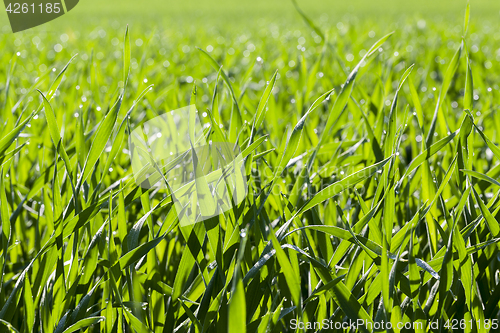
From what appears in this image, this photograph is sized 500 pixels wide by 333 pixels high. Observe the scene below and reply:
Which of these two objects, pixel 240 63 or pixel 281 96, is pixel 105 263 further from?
pixel 240 63

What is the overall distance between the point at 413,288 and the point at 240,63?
1649 millimetres

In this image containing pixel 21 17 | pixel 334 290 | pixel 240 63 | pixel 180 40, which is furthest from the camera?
pixel 180 40

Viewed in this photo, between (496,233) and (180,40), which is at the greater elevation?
(180,40)

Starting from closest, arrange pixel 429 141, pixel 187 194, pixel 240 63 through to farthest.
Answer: pixel 187 194
pixel 429 141
pixel 240 63

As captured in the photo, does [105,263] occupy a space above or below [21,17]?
below

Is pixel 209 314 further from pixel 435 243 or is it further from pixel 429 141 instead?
pixel 429 141

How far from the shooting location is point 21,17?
104cm

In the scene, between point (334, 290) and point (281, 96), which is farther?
point (281, 96)

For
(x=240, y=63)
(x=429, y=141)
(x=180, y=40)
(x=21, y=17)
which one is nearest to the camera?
(x=429, y=141)

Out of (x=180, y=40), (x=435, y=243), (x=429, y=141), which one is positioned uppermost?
(x=180, y=40)

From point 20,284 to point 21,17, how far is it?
2.73 feet

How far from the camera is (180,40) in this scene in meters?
3.08

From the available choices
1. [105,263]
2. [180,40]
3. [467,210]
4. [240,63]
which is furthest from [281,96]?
[180,40]

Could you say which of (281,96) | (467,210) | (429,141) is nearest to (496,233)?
(467,210)
